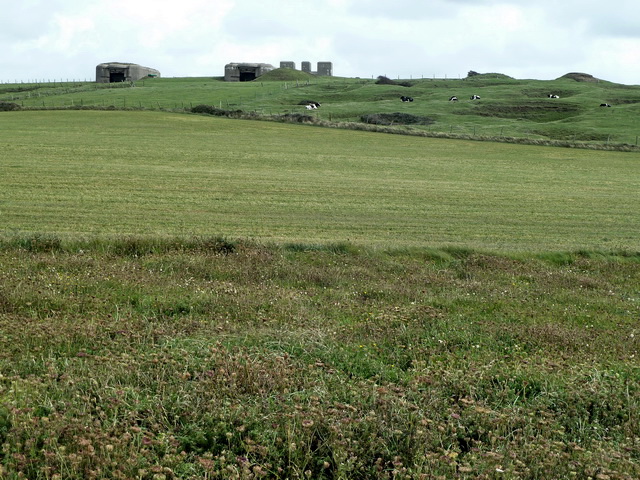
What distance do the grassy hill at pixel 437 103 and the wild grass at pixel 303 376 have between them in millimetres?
56107

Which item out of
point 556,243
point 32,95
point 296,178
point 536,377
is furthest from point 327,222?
point 32,95

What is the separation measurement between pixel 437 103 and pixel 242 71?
68.5 metres

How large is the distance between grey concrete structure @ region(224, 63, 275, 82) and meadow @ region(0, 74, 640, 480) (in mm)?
135231

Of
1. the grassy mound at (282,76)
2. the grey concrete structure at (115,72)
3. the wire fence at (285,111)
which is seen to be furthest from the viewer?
the grassy mound at (282,76)

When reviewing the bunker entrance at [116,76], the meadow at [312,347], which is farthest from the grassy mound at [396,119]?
the bunker entrance at [116,76]

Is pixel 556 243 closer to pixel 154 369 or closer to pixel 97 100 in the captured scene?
pixel 154 369

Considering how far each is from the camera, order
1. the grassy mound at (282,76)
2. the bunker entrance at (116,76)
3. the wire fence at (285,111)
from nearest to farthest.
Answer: the wire fence at (285,111), the bunker entrance at (116,76), the grassy mound at (282,76)

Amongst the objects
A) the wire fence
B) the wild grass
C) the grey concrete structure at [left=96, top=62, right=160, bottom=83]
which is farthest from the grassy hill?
the wild grass

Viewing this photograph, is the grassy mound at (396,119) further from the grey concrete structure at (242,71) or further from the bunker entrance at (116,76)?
the bunker entrance at (116,76)

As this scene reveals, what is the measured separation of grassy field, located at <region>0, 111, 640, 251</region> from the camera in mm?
20891

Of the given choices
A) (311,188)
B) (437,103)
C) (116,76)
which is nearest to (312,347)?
(311,188)

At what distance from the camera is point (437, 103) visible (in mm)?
99375

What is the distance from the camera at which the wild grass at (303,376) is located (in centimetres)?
570

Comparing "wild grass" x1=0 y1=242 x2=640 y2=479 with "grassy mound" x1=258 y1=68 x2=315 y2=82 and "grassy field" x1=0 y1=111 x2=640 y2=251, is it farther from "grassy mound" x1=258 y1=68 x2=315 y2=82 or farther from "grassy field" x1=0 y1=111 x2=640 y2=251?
"grassy mound" x1=258 y1=68 x2=315 y2=82
